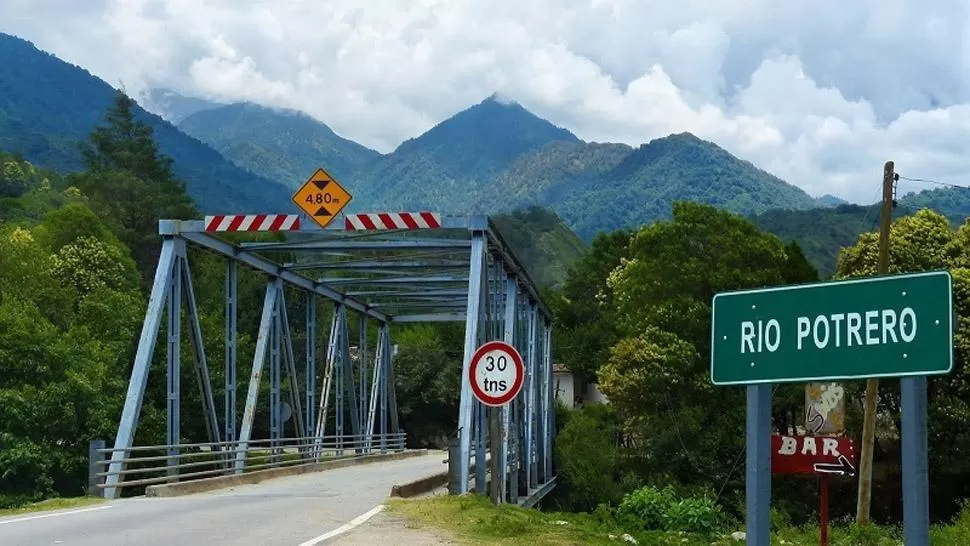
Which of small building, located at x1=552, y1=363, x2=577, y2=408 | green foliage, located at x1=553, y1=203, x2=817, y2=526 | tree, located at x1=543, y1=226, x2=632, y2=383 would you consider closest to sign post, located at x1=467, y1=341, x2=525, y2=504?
green foliage, located at x1=553, y1=203, x2=817, y2=526

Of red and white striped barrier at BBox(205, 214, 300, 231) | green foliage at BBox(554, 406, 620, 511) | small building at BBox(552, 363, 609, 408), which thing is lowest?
green foliage at BBox(554, 406, 620, 511)

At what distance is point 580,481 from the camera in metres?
41.1

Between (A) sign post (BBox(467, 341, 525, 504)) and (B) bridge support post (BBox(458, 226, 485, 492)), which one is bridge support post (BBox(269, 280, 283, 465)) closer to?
(B) bridge support post (BBox(458, 226, 485, 492))

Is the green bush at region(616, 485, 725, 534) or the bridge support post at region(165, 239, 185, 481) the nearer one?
the green bush at region(616, 485, 725, 534)

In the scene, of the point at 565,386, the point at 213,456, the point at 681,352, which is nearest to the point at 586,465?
the point at 681,352

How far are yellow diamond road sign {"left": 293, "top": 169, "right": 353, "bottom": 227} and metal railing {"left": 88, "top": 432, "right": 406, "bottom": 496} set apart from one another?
13.4 feet

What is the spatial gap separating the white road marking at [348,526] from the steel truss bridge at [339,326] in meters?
1.85

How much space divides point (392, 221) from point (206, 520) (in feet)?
22.7

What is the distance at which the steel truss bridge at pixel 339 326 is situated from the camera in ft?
57.6

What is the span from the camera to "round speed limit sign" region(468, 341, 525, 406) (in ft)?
38.7

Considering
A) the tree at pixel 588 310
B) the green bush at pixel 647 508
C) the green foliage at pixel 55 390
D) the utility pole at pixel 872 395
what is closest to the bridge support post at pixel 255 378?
the green foliage at pixel 55 390

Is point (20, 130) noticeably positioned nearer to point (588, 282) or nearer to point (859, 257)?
point (588, 282)

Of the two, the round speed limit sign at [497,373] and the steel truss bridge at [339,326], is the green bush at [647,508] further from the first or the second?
the round speed limit sign at [497,373]

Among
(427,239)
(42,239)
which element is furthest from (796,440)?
(42,239)
